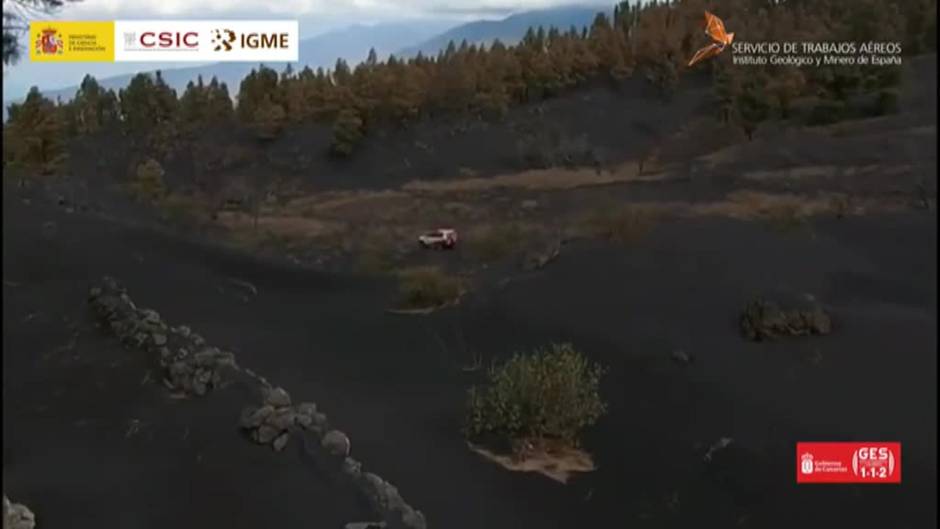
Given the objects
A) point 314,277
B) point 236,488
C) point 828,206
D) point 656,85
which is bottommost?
point 236,488

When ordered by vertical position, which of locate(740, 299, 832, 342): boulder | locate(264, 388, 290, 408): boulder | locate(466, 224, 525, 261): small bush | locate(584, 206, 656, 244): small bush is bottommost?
locate(264, 388, 290, 408): boulder

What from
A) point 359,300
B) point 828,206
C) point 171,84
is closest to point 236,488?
point 359,300

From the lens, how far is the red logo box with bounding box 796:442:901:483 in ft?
29.7

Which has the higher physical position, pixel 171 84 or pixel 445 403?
pixel 171 84

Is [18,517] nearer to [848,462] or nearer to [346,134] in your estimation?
[848,462]

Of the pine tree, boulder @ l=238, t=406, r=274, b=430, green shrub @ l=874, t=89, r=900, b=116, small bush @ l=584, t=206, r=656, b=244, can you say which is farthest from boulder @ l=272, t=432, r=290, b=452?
the pine tree

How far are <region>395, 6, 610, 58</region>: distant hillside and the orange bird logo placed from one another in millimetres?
18419

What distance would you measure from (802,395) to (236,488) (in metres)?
6.55

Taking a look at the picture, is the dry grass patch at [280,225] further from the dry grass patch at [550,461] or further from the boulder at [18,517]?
the boulder at [18,517]

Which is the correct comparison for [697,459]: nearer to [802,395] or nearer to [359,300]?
[802,395]

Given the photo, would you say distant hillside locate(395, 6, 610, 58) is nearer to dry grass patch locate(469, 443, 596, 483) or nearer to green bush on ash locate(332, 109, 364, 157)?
green bush on ash locate(332, 109, 364, 157)

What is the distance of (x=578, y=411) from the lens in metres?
10.0

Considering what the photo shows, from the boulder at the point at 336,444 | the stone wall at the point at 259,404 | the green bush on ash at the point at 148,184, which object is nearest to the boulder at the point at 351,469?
the stone wall at the point at 259,404

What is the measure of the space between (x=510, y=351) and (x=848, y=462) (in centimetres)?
529
